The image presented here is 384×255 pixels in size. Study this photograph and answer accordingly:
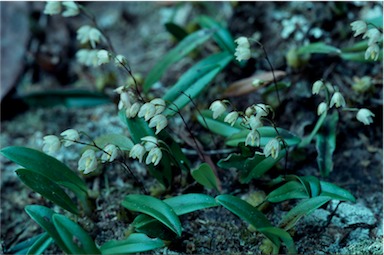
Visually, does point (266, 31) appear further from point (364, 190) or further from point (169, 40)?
point (364, 190)

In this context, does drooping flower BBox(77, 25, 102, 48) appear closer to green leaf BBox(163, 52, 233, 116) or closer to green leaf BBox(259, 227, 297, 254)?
green leaf BBox(163, 52, 233, 116)

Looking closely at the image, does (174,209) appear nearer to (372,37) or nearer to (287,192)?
(287,192)

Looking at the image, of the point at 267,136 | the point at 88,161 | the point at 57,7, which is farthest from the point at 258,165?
the point at 57,7

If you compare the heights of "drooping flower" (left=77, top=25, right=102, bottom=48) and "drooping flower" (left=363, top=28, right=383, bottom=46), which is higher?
"drooping flower" (left=363, top=28, right=383, bottom=46)

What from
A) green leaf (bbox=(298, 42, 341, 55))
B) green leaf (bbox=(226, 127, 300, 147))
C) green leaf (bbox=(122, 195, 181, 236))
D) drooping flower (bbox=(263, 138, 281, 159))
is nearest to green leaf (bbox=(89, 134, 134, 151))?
green leaf (bbox=(122, 195, 181, 236))

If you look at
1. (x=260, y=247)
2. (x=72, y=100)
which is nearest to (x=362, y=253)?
(x=260, y=247)

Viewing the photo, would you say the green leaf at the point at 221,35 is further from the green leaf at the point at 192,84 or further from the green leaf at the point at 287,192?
the green leaf at the point at 287,192
